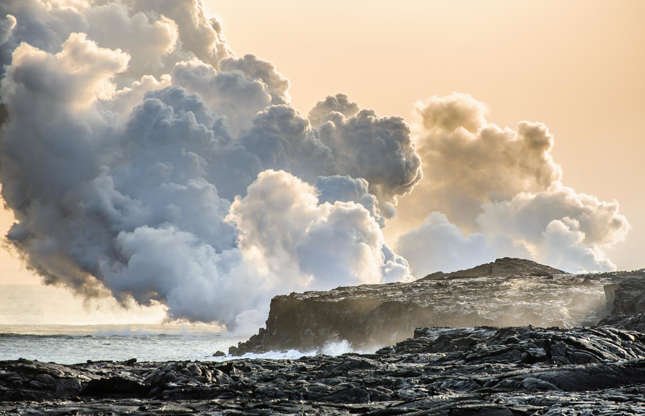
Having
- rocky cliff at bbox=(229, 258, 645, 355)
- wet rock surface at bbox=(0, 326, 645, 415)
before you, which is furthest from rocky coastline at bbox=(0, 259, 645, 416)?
rocky cliff at bbox=(229, 258, 645, 355)

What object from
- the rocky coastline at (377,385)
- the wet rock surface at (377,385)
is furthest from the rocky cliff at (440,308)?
the wet rock surface at (377,385)

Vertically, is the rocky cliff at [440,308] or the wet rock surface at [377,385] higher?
the rocky cliff at [440,308]

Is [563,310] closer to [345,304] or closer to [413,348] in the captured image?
[345,304]

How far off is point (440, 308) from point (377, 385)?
98.6 meters

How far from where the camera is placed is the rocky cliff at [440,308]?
124 meters

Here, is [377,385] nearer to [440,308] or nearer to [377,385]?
[377,385]

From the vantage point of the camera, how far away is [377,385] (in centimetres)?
4091

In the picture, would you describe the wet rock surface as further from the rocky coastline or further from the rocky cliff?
the rocky cliff

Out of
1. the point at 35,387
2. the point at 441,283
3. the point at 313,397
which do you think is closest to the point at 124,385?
the point at 35,387

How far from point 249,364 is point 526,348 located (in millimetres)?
16906

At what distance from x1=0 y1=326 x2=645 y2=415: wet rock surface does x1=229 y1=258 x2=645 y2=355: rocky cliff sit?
61.6m

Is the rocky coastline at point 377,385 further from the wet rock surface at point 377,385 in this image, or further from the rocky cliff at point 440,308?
the rocky cliff at point 440,308

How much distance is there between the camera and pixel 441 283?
180 m

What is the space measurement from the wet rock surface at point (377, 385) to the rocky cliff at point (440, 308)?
61.6 meters
